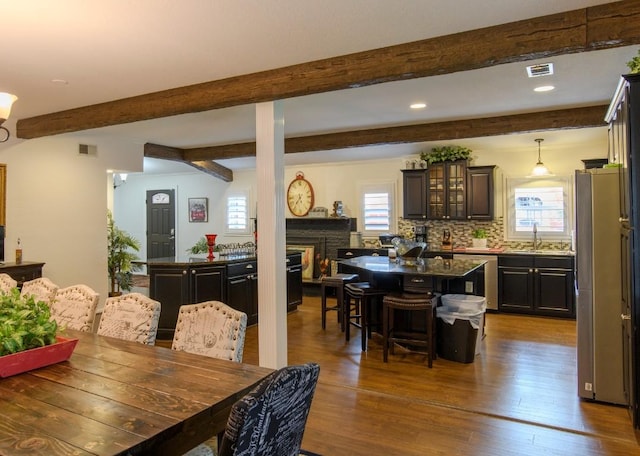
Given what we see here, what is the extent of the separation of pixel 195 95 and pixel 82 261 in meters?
3.54

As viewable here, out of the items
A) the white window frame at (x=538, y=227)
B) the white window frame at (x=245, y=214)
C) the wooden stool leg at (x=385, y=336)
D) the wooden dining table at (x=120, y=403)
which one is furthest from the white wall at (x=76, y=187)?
the wooden dining table at (x=120, y=403)

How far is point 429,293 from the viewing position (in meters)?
4.22

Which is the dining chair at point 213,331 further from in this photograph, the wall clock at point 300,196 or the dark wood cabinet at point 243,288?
the wall clock at point 300,196

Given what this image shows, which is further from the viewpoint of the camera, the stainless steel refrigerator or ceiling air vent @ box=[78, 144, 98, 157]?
ceiling air vent @ box=[78, 144, 98, 157]

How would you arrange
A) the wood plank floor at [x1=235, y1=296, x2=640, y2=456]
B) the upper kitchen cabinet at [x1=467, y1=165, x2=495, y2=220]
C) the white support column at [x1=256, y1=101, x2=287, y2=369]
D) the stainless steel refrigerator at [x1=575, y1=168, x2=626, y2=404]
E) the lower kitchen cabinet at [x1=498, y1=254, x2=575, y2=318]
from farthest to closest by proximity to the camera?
the upper kitchen cabinet at [x1=467, y1=165, x2=495, y2=220] < the lower kitchen cabinet at [x1=498, y1=254, x2=575, y2=318] < the white support column at [x1=256, y1=101, x2=287, y2=369] < the stainless steel refrigerator at [x1=575, y1=168, x2=626, y2=404] < the wood plank floor at [x1=235, y1=296, x2=640, y2=456]

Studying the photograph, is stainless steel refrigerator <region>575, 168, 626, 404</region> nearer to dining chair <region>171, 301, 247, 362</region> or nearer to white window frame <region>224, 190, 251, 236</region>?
dining chair <region>171, 301, 247, 362</region>

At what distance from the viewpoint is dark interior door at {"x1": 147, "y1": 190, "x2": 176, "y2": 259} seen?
396 inches

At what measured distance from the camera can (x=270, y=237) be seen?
360 centimetres

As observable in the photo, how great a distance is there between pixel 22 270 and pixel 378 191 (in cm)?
532

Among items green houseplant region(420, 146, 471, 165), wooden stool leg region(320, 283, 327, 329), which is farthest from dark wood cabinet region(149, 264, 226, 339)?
green houseplant region(420, 146, 471, 165)

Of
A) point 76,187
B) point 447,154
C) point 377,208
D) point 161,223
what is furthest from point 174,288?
point 161,223

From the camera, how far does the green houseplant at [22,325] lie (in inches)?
72.4

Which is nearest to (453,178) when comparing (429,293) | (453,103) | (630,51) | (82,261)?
(453,103)

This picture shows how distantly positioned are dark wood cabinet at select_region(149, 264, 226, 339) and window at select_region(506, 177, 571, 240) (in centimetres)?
469
